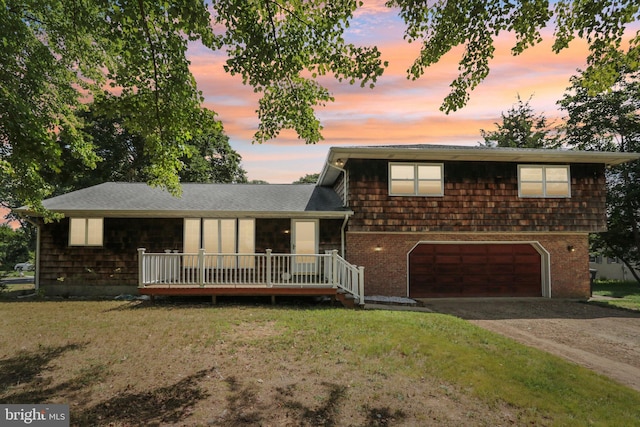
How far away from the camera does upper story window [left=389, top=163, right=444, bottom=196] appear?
13086 millimetres

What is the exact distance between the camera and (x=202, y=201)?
13930 millimetres

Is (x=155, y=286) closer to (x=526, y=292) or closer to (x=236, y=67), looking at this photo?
(x=236, y=67)

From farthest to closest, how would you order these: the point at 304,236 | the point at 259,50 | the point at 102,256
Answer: the point at 304,236, the point at 102,256, the point at 259,50

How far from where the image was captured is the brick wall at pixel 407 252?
1305 centimetres

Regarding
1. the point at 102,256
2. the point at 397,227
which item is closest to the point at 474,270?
the point at 397,227

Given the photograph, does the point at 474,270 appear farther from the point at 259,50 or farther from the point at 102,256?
the point at 102,256

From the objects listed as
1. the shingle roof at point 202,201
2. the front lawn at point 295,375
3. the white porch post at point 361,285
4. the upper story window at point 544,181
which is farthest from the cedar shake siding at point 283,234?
the upper story window at point 544,181

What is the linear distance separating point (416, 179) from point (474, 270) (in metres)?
4.26

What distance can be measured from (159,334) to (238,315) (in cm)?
212

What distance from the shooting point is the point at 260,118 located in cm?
815

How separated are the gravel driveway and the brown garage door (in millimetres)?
695

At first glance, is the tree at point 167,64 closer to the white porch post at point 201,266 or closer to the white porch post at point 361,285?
the white porch post at point 201,266

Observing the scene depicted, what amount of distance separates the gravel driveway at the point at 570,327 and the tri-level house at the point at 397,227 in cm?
142

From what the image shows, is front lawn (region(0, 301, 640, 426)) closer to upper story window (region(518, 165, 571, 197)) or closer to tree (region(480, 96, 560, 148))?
upper story window (region(518, 165, 571, 197))
